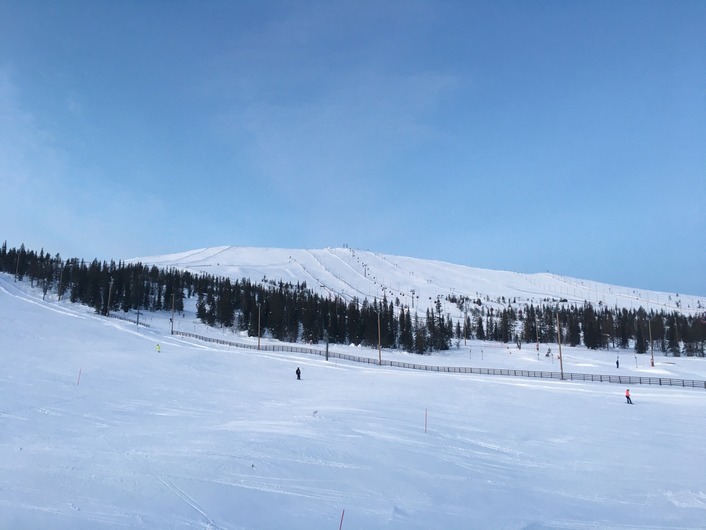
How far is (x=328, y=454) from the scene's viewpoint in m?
14.2

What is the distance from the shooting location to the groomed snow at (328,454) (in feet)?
32.1

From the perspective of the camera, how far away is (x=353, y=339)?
92.2 m

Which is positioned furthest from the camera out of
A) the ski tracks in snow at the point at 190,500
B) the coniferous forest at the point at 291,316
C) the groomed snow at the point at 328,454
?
the coniferous forest at the point at 291,316

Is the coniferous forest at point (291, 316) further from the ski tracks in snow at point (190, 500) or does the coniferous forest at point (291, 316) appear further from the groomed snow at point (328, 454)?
the ski tracks in snow at point (190, 500)

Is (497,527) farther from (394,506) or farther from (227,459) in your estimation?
(227,459)

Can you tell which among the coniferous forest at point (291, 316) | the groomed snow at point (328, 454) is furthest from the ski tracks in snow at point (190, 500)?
the coniferous forest at point (291, 316)

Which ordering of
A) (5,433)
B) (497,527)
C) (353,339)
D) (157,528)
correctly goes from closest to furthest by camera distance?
(157,528), (497,527), (5,433), (353,339)

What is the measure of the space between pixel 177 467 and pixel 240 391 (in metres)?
17.4

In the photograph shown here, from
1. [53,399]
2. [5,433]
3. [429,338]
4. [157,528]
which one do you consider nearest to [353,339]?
[429,338]

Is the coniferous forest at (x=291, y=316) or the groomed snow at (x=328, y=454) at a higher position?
the coniferous forest at (x=291, y=316)

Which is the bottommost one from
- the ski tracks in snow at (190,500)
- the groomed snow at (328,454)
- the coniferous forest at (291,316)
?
the groomed snow at (328,454)

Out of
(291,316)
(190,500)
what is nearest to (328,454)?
(190,500)

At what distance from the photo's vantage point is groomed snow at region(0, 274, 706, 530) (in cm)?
978

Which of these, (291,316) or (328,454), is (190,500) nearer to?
(328,454)
